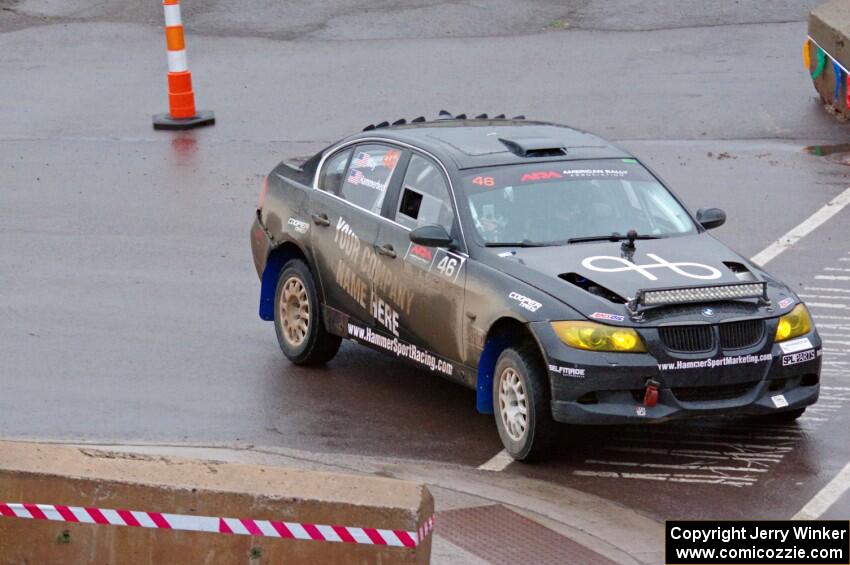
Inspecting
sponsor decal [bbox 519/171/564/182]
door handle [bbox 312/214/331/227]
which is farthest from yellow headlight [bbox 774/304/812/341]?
door handle [bbox 312/214/331/227]

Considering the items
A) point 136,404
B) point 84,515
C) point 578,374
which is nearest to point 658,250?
point 578,374

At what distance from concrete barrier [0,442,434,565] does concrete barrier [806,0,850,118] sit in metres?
13.4

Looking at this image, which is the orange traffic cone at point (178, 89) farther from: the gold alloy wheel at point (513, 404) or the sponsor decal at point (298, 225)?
the gold alloy wheel at point (513, 404)

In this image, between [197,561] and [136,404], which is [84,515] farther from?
[136,404]

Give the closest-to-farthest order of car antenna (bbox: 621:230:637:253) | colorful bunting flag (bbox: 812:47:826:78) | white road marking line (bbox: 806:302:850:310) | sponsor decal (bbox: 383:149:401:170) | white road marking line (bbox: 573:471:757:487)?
white road marking line (bbox: 573:471:757:487) → car antenna (bbox: 621:230:637:253) → sponsor decal (bbox: 383:149:401:170) → white road marking line (bbox: 806:302:850:310) → colorful bunting flag (bbox: 812:47:826:78)

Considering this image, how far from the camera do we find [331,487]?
23.2 feet

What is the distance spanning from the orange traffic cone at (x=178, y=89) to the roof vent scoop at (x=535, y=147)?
981 centimetres

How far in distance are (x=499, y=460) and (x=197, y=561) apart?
2.94 meters

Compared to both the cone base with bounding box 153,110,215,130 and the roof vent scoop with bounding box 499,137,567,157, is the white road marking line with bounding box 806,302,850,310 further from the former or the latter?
the cone base with bounding box 153,110,215,130

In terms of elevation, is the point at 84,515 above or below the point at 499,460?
above

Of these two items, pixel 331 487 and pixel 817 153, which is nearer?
pixel 331 487

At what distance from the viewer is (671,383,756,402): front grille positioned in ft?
30.2

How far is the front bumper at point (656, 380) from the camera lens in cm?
906

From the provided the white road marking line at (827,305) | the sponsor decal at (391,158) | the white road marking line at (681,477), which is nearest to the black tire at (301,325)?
the sponsor decal at (391,158)
